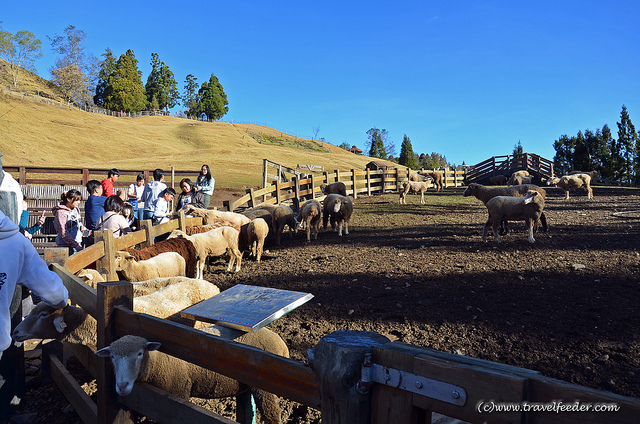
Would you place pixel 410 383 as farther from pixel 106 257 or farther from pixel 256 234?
pixel 256 234

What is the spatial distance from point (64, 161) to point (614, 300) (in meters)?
52.9

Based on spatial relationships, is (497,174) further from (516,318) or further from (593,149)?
(516,318)

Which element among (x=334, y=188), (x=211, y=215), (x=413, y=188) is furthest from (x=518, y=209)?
(x=413, y=188)

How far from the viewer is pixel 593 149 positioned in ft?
145

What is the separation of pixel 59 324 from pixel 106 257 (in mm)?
2706

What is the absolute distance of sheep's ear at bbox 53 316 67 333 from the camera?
12.0 ft

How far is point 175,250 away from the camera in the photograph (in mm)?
8305

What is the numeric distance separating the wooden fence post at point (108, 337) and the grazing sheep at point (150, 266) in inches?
148

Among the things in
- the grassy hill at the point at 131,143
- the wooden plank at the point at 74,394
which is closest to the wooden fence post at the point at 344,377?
the wooden plank at the point at 74,394

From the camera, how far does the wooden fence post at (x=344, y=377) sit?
60.5 inches

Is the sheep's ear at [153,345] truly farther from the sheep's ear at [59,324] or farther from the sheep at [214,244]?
the sheep at [214,244]

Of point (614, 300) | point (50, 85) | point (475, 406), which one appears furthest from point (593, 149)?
point (50, 85)

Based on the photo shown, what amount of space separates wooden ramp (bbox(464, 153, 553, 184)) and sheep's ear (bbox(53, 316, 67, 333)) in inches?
1372

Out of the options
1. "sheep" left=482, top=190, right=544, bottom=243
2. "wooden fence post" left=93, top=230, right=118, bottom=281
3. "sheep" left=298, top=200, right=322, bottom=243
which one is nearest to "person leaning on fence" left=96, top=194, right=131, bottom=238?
"wooden fence post" left=93, top=230, right=118, bottom=281
